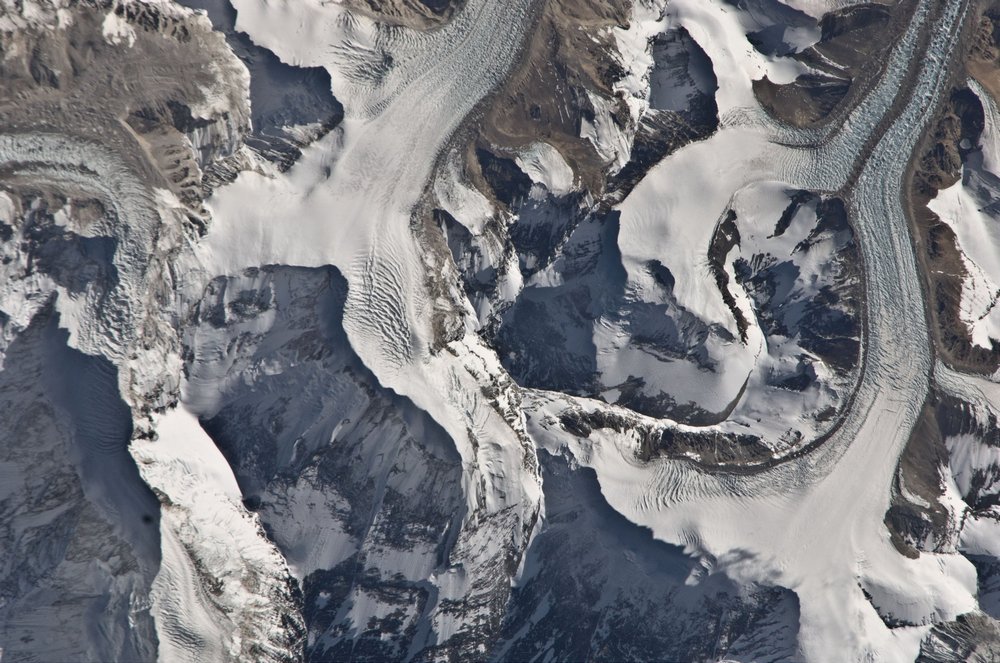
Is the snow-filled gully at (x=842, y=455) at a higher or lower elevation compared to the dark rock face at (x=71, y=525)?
higher

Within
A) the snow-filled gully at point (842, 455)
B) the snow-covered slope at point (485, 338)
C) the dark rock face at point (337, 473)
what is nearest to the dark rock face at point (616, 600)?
the snow-covered slope at point (485, 338)

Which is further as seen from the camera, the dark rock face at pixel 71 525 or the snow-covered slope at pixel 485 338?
the snow-covered slope at pixel 485 338

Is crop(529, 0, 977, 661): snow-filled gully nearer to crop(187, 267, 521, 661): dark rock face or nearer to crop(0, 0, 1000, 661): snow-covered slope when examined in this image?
crop(0, 0, 1000, 661): snow-covered slope

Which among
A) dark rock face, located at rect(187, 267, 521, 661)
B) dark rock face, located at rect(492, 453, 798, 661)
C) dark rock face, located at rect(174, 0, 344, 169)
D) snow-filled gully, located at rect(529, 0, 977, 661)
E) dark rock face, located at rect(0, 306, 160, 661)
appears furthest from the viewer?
snow-filled gully, located at rect(529, 0, 977, 661)

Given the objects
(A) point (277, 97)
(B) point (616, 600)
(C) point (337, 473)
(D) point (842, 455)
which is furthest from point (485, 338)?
(D) point (842, 455)

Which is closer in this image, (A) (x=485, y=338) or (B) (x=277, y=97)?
(B) (x=277, y=97)

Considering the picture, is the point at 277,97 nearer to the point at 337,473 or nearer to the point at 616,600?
the point at 337,473

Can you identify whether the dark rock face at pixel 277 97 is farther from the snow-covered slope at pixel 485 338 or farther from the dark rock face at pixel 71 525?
the dark rock face at pixel 71 525

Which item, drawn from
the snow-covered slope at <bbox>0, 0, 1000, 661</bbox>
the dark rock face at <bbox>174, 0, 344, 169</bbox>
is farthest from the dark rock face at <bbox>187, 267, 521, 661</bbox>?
the dark rock face at <bbox>174, 0, 344, 169</bbox>

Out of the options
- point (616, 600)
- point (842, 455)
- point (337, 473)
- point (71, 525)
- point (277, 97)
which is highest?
point (277, 97)

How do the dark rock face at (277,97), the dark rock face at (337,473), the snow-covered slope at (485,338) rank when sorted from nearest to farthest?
the snow-covered slope at (485,338) → the dark rock face at (337,473) → the dark rock face at (277,97)

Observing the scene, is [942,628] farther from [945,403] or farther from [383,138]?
[383,138]
